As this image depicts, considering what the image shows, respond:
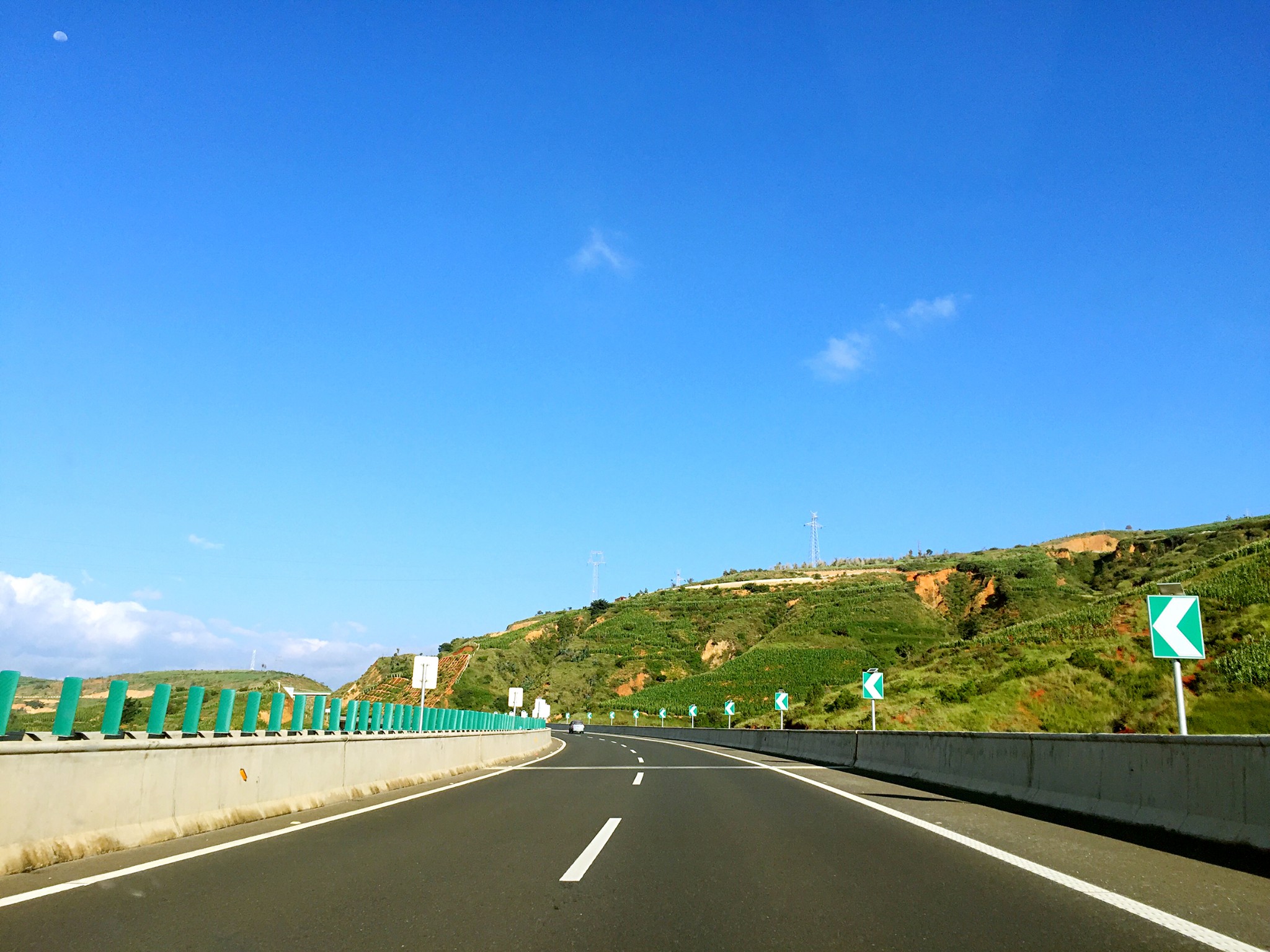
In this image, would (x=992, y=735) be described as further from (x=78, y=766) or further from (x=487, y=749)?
(x=487, y=749)

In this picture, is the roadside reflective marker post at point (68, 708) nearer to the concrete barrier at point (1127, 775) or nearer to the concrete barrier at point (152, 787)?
the concrete barrier at point (152, 787)

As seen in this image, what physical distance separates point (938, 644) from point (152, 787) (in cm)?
8787

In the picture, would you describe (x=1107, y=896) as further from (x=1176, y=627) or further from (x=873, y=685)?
(x=873, y=685)

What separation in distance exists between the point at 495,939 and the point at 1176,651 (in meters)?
11.2

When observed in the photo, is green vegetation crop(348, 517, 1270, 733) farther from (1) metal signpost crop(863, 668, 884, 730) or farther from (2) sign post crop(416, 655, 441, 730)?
(2) sign post crop(416, 655, 441, 730)

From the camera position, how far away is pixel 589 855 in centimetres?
818

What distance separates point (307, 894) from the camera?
251 inches

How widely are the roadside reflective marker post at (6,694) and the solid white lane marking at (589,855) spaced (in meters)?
4.68

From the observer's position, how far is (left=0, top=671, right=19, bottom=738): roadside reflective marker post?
7.46m

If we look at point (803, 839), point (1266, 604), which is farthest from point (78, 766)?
point (1266, 604)

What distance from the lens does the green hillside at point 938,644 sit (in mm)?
41719

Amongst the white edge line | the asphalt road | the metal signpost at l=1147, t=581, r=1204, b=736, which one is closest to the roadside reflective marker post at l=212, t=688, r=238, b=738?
the asphalt road

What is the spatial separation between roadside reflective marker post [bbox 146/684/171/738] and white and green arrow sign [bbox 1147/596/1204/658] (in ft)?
41.1

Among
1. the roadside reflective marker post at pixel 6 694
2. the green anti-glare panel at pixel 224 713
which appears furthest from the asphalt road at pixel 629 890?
the green anti-glare panel at pixel 224 713
